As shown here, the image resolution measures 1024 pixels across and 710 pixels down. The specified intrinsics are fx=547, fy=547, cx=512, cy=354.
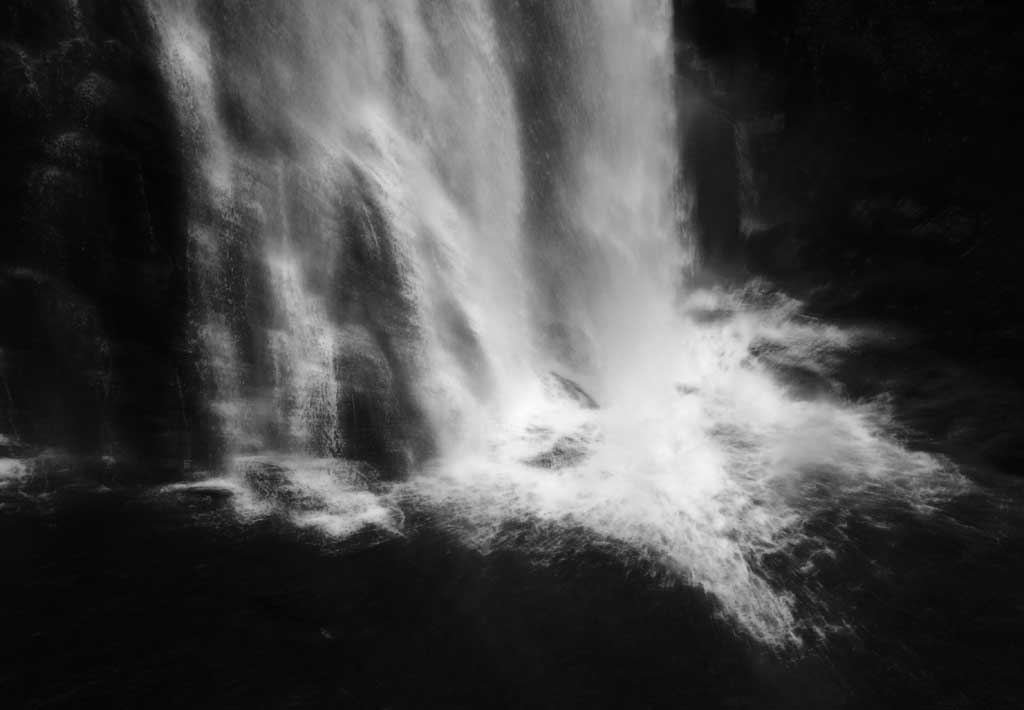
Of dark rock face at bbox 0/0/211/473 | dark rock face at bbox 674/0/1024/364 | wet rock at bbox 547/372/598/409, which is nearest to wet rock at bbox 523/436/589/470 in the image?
wet rock at bbox 547/372/598/409

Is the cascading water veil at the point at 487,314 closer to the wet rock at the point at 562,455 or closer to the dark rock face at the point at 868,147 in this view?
the wet rock at the point at 562,455

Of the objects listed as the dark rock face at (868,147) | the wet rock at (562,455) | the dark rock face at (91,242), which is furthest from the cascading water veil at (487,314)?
the dark rock face at (868,147)

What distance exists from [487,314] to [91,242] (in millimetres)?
10368

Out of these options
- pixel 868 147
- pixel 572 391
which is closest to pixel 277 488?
pixel 572 391

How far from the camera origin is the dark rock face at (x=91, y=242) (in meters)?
12.4

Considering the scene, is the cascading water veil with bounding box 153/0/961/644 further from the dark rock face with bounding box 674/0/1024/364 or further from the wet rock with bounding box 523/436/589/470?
the dark rock face with bounding box 674/0/1024/364

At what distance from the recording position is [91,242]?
13.5 metres

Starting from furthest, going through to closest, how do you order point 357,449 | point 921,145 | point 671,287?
point 671,287 < point 357,449 < point 921,145

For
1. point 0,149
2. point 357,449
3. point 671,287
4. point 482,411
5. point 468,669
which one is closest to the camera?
point 468,669

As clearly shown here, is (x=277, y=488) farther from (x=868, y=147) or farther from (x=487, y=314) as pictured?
(x=868, y=147)

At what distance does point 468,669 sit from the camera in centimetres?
928

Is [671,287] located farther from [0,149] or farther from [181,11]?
[0,149]

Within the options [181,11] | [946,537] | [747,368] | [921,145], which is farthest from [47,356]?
[921,145]

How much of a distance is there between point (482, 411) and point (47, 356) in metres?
11.4
